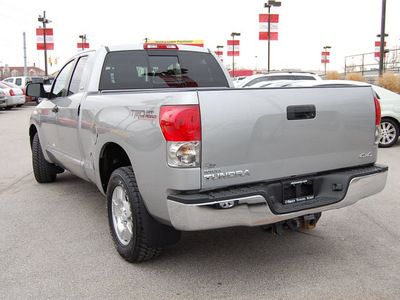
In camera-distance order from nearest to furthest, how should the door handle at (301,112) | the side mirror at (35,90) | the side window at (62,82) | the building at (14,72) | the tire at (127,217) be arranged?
1. the door handle at (301,112)
2. the tire at (127,217)
3. the side window at (62,82)
4. the side mirror at (35,90)
5. the building at (14,72)

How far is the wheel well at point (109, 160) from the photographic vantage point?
13.7 ft

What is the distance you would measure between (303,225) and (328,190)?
0.54 m

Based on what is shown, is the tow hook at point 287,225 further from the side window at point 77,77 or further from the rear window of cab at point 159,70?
the side window at point 77,77

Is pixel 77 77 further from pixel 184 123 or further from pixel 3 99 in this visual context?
pixel 3 99

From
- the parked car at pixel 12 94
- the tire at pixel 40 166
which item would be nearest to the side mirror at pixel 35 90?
the tire at pixel 40 166

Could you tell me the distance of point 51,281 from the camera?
352cm

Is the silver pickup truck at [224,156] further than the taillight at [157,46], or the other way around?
the taillight at [157,46]

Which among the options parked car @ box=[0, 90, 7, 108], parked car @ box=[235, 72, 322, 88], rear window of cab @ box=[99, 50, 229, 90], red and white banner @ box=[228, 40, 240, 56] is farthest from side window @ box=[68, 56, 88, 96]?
red and white banner @ box=[228, 40, 240, 56]

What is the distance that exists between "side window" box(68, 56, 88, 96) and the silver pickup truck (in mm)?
619

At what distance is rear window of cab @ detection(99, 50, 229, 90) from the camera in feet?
15.9

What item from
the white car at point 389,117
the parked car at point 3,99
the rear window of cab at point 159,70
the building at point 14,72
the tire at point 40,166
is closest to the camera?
the rear window of cab at point 159,70

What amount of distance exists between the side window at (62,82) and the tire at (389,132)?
762 cm

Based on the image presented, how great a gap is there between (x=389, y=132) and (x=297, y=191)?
7.96 m

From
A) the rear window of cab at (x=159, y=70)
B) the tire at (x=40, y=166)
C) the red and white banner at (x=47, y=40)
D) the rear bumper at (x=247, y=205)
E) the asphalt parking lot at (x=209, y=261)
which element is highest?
the red and white banner at (x=47, y=40)
